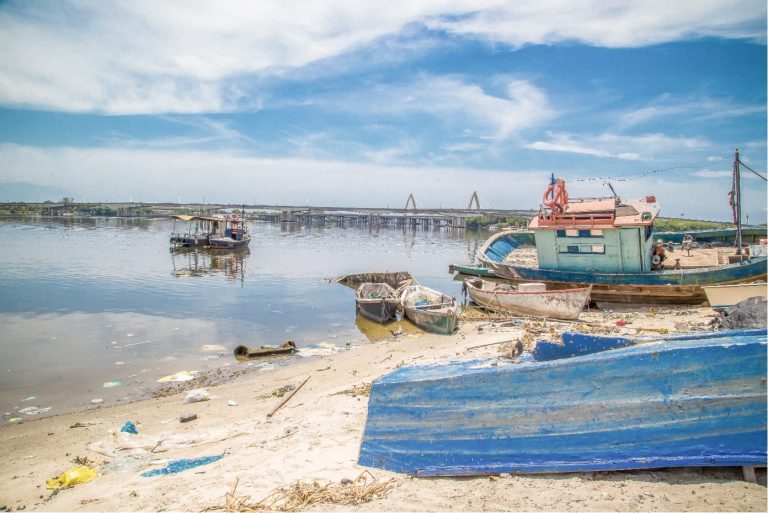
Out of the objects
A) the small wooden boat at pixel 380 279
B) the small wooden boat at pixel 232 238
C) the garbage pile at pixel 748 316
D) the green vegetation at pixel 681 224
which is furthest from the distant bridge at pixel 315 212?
the garbage pile at pixel 748 316

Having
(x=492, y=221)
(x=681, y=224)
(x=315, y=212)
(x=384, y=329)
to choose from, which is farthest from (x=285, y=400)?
(x=315, y=212)

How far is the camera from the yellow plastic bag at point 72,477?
18.3ft

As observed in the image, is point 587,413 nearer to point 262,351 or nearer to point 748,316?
point 748,316


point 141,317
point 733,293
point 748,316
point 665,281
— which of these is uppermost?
point 748,316

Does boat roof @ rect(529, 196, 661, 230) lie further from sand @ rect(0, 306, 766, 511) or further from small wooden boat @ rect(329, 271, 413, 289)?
small wooden boat @ rect(329, 271, 413, 289)

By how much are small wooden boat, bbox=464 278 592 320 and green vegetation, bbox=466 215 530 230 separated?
91.5 metres

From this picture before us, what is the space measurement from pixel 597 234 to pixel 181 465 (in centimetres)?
1547

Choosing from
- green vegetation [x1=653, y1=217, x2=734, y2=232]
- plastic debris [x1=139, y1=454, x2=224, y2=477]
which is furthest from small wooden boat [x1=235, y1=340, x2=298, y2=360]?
green vegetation [x1=653, y1=217, x2=734, y2=232]

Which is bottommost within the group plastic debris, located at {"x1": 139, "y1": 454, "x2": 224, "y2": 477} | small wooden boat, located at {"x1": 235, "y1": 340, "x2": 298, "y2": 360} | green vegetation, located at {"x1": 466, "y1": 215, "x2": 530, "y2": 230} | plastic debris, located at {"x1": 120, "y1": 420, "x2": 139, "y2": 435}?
small wooden boat, located at {"x1": 235, "y1": 340, "x2": 298, "y2": 360}

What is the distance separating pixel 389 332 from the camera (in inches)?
612

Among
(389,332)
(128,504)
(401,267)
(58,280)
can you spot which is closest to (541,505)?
(128,504)

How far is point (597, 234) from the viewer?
16.6 metres

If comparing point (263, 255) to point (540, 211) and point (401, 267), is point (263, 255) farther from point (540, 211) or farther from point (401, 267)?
point (540, 211)

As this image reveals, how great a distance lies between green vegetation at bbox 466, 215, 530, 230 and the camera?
352ft
